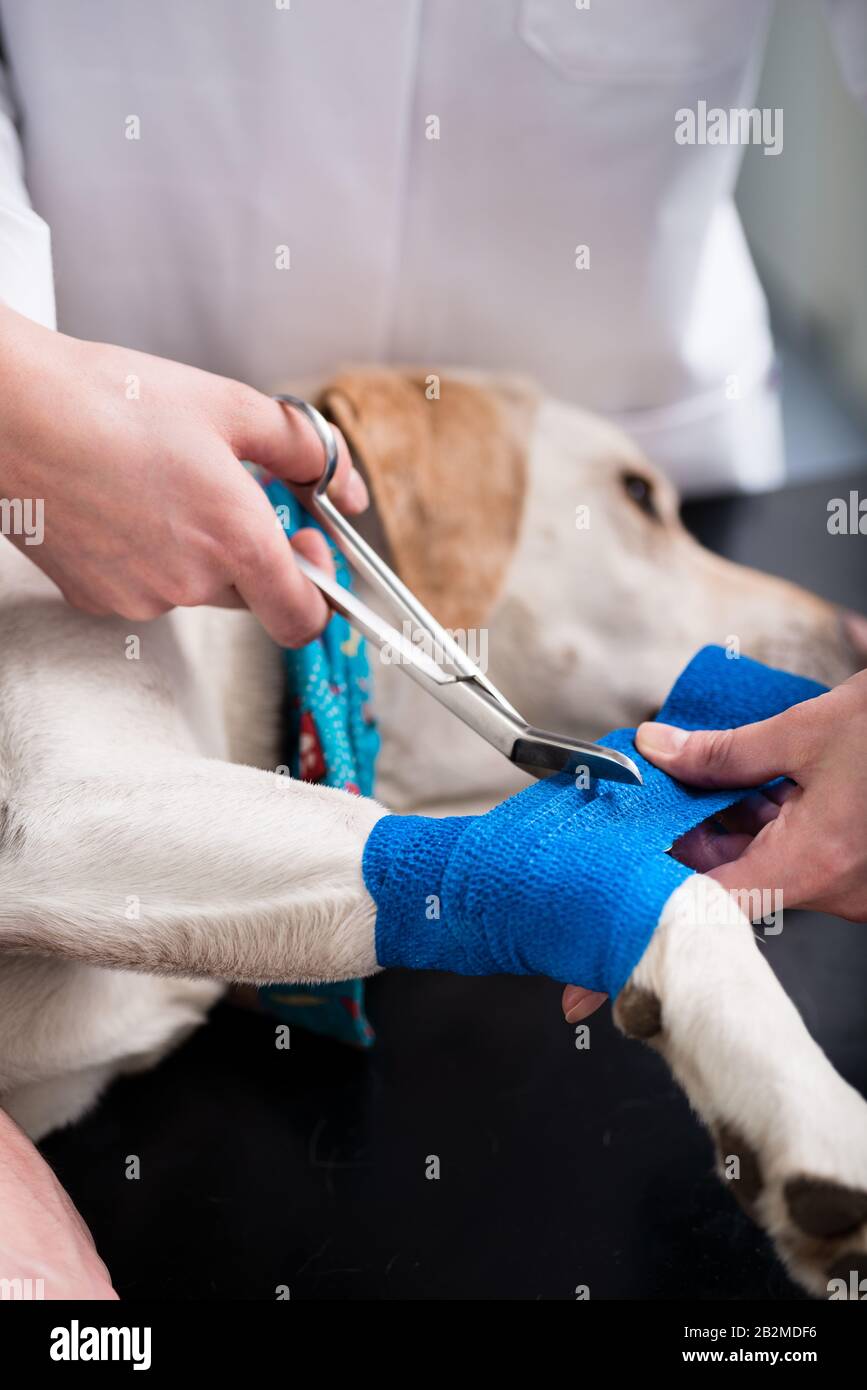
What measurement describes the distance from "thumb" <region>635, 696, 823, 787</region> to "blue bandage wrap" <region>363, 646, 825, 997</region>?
0.01 meters

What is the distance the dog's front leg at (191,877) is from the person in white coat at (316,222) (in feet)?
0.51

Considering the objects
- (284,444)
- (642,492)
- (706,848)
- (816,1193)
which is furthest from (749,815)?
(642,492)

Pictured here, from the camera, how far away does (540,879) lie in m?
0.56

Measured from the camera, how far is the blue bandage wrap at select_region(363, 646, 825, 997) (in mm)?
551

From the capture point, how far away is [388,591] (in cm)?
76

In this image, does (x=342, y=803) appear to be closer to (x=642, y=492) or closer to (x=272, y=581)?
(x=272, y=581)

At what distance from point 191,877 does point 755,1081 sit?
1.01 feet

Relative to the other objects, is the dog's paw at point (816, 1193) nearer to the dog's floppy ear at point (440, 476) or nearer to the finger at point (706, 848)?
the finger at point (706, 848)

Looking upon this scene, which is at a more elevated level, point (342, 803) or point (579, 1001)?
point (342, 803)

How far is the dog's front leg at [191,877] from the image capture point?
62cm

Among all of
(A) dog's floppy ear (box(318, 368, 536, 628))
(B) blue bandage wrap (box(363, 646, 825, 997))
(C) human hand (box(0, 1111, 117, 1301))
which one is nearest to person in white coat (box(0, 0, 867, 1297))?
(A) dog's floppy ear (box(318, 368, 536, 628))

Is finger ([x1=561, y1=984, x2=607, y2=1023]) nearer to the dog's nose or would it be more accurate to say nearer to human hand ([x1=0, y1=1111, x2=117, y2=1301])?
human hand ([x1=0, y1=1111, x2=117, y2=1301])

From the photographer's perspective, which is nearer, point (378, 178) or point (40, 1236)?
point (40, 1236)

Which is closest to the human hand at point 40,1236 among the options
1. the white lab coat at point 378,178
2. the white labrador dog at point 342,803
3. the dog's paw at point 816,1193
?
the white labrador dog at point 342,803
